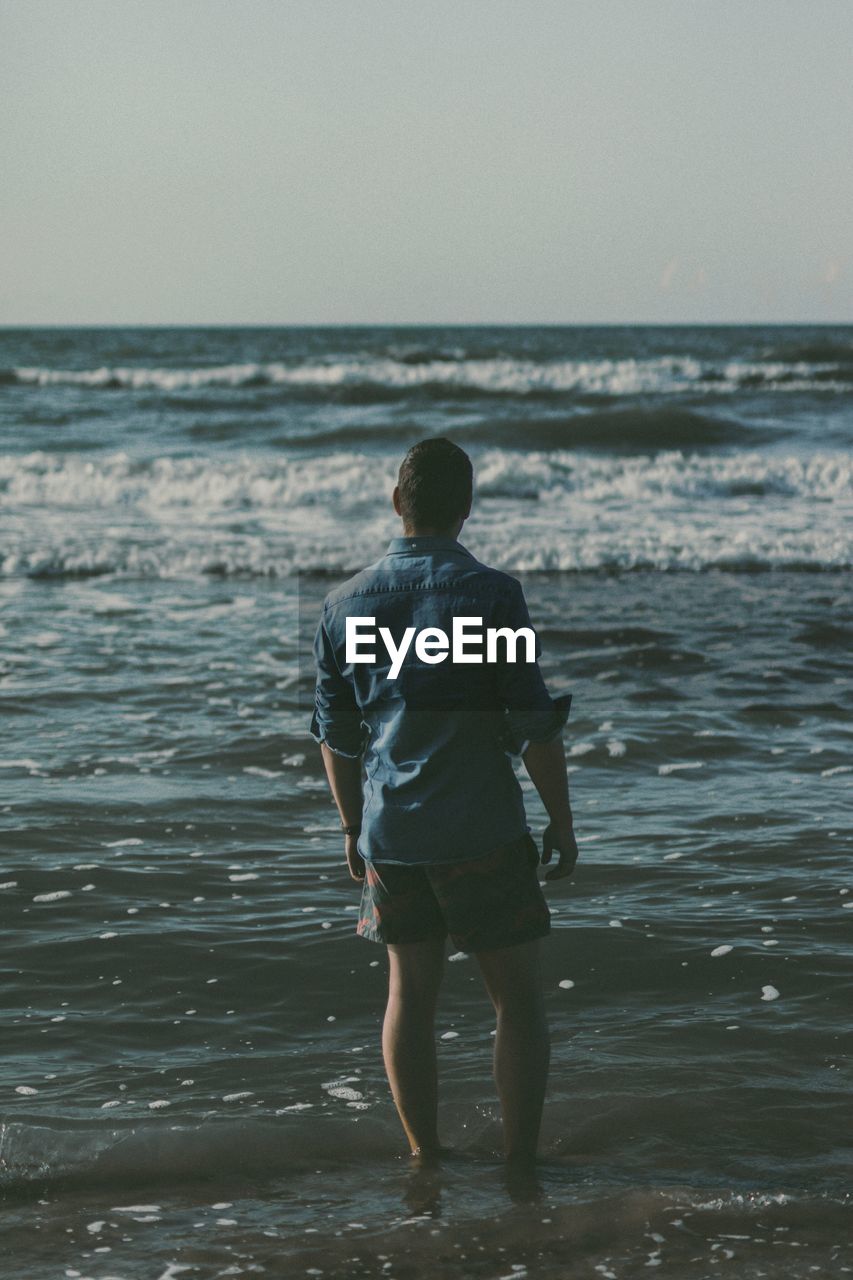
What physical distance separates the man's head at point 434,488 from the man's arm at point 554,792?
1.90ft

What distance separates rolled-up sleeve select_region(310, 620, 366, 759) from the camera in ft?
11.8

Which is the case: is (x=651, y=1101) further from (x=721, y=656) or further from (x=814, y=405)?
(x=814, y=405)

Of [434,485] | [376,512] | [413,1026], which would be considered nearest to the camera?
[434,485]

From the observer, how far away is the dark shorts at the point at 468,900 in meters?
3.42

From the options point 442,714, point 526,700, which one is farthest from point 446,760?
point 526,700

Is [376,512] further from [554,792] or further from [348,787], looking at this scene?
[554,792]

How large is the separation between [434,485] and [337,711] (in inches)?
24.9

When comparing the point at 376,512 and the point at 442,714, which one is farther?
the point at 376,512

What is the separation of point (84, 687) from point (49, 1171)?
18.1 ft

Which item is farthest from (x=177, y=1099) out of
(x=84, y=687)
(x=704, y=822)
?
(x=84, y=687)

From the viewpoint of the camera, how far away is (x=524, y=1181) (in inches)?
146

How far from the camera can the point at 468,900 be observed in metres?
3.43

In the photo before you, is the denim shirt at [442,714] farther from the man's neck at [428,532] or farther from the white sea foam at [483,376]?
the white sea foam at [483,376]

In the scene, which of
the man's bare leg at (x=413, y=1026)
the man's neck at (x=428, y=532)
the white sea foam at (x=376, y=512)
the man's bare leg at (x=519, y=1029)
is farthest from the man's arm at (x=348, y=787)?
the white sea foam at (x=376, y=512)
